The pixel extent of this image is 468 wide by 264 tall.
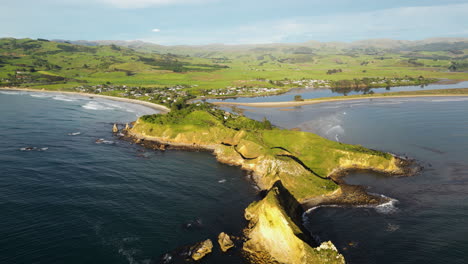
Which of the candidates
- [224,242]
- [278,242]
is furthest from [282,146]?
[224,242]

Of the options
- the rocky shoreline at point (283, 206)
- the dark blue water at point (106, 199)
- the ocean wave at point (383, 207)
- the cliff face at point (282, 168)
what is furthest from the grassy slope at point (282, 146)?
the dark blue water at point (106, 199)

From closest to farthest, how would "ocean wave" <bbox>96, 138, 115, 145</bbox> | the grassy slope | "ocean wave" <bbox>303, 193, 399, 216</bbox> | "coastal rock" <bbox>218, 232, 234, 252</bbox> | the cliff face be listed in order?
the cliff face < "coastal rock" <bbox>218, 232, 234, 252</bbox> < "ocean wave" <bbox>303, 193, 399, 216</bbox> < the grassy slope < "ocean wave" <bbox>96, 138, 115, 145</bbox>

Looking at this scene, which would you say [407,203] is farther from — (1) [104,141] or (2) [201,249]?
(1) [104,141]

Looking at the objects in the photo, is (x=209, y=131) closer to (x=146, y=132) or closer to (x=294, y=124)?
(x=146, y=132)

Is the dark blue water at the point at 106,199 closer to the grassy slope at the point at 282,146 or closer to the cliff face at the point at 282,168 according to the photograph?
the cliff face at the point at 282,168

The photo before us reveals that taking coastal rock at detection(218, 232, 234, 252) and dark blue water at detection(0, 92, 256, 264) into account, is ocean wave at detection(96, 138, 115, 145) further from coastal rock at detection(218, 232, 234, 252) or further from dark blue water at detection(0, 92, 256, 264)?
coastal rock at detection(218, 232, 234, 252)

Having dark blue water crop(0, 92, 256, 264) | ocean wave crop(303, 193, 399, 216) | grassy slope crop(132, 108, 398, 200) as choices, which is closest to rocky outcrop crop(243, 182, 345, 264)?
dark blue water crop(0, 92, 256, 264)

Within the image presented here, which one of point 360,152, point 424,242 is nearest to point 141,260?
point 424,242
